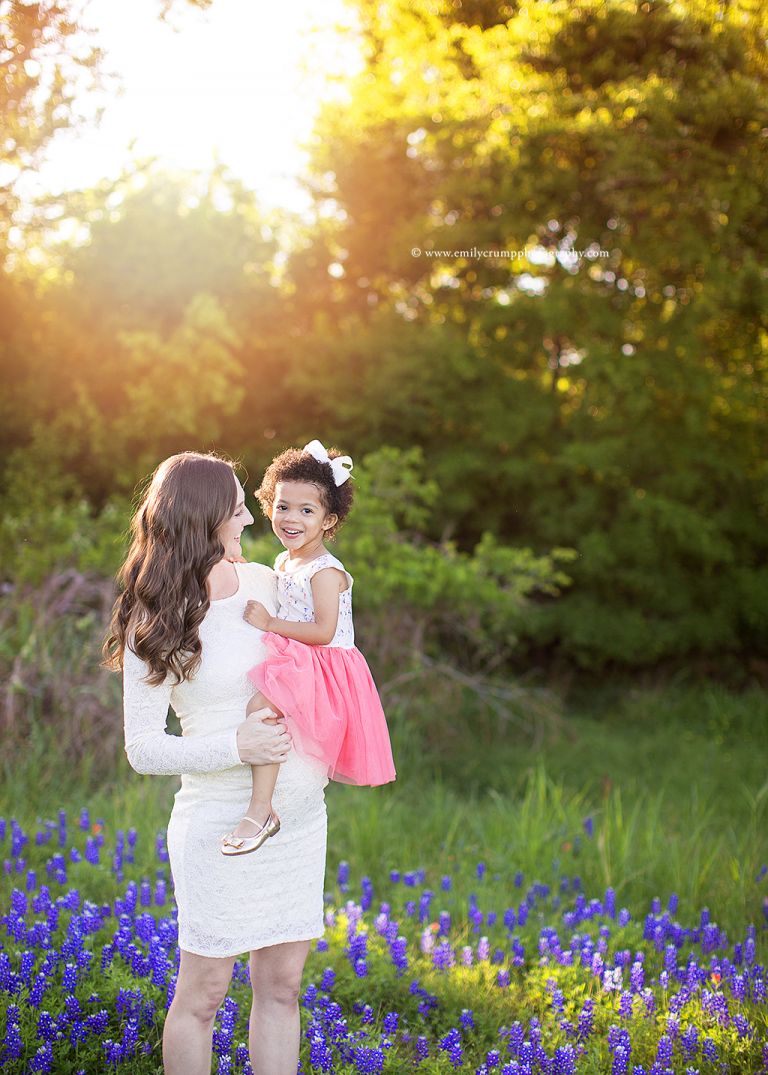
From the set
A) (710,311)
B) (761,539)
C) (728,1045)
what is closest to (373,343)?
(710,311)

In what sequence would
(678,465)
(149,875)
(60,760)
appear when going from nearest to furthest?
(149,875) < (60,760) < (678,465)

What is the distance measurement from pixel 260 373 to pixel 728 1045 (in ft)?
24.5

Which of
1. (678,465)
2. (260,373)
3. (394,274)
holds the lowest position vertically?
(678,465)

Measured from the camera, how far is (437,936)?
11.9 ft

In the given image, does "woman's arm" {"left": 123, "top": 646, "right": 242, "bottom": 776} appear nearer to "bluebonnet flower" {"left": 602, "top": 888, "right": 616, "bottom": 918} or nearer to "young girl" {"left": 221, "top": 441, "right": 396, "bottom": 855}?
"young girl" {"left": 221, "top": 441, "right": 396, "bottom": 855}

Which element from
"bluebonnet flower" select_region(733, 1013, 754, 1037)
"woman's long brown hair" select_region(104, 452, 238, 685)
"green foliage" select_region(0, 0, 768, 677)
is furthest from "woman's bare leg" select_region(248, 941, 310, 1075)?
"green foliage" select_region(0, 0, 768, 677)

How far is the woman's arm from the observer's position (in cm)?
216

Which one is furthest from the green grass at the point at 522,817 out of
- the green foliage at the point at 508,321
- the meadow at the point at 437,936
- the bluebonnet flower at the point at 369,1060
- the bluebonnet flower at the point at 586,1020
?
the green foliage at the point at 508,321

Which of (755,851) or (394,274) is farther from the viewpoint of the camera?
(394,274)

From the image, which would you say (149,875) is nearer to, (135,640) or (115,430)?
(135,640)

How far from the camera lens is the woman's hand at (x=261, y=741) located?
2.15 meters

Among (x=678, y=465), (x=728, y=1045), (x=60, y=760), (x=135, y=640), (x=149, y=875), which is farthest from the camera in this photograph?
(x=678, y=465)

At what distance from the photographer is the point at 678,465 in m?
8.98

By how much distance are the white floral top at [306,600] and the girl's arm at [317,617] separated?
2cm
